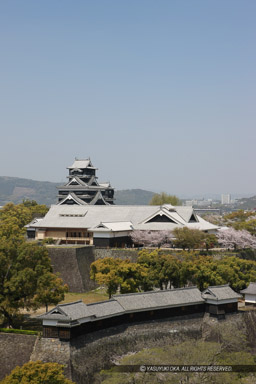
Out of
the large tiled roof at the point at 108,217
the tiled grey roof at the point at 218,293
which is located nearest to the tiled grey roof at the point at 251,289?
the tiled grey roof at the point at 218,293

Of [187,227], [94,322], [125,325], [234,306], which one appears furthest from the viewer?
[187,227]

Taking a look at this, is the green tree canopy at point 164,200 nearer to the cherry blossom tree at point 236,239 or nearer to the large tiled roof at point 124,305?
the cherry blossom tree at point 236,239

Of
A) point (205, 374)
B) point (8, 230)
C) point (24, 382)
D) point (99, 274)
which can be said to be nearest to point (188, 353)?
point (205, 374)

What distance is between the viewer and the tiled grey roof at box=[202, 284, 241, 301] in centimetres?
3916

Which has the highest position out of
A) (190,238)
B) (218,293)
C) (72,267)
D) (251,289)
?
(190,238)

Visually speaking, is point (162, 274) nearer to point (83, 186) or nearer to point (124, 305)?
point (124, 305)

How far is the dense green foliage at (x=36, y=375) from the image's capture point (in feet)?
86.7

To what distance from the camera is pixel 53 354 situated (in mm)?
30781

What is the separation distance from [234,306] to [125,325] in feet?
32.4

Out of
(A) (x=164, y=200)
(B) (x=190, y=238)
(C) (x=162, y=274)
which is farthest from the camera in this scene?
(A) (x=164, y=200)

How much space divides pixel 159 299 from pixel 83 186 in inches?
1647

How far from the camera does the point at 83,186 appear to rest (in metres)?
77.5

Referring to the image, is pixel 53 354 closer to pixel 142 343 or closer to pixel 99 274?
pixel 142 343

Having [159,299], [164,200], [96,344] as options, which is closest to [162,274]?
[159,299]
